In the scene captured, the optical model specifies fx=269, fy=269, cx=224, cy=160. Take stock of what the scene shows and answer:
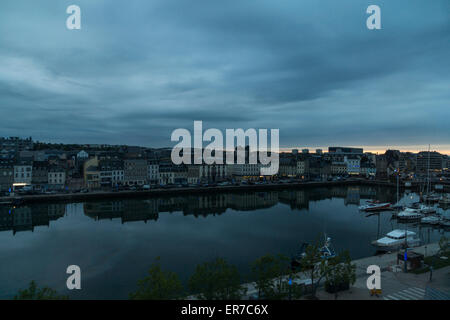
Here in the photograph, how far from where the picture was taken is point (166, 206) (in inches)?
1495

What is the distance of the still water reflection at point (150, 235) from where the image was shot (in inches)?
632

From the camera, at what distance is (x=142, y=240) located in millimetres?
22438

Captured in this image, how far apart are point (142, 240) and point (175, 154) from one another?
5070 cm

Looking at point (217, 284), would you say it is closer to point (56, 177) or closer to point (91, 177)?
point (91, 177)

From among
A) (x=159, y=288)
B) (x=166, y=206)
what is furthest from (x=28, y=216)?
(x=159, y=288)

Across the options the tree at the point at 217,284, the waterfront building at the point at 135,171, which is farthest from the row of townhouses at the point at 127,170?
the tree at the point at 217,284

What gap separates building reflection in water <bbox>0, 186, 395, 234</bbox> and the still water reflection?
131mm

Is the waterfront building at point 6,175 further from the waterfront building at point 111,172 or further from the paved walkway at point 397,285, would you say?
the paved walkway at point 397,285

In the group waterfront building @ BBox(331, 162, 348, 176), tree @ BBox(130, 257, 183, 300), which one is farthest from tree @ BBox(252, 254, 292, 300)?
waterfront building @ BBox(331, 162, 348, 176)

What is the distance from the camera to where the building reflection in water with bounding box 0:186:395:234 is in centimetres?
3033

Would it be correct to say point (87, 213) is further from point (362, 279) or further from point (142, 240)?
point (362, 279)

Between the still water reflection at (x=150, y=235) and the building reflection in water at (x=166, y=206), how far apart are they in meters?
0.13

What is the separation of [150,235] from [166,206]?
46.3 ft
